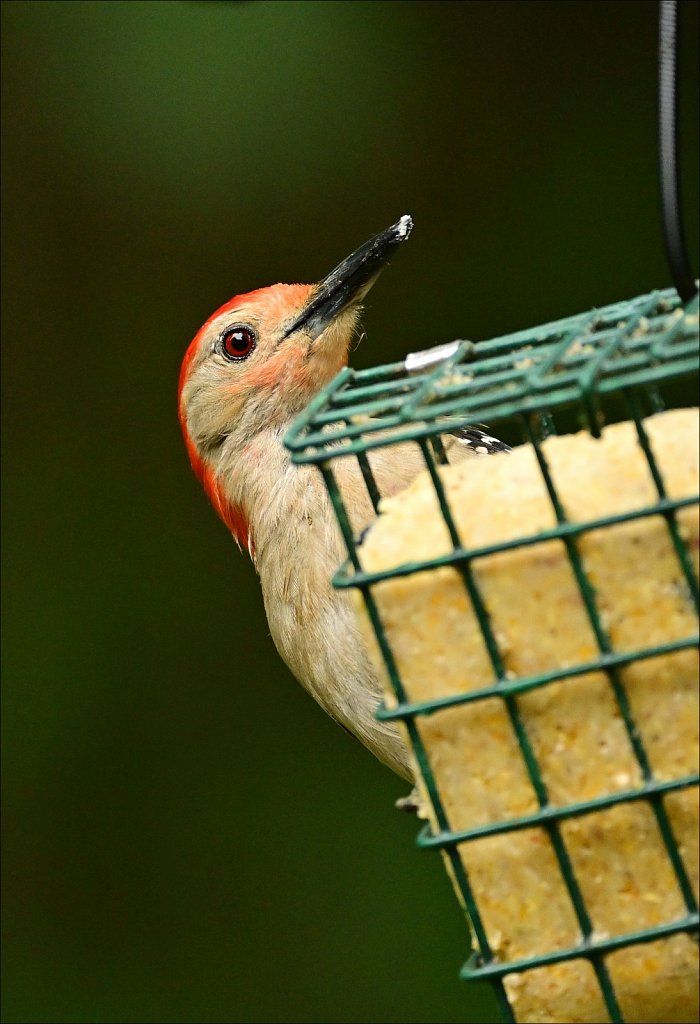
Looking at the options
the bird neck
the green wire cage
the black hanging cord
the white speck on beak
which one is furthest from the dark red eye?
the black hanging cord

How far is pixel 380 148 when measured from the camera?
18.3ft

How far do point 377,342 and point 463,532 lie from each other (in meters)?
3.90

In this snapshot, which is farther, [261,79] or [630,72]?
[630,72]

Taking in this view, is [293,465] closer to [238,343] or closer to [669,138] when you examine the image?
[238,343]

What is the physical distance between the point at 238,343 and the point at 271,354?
124 mm

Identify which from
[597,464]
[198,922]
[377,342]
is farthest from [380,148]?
→ [597,464]

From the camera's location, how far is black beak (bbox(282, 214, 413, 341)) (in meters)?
3.76

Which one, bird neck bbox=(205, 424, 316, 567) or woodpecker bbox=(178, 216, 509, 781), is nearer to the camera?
woodpecker bbox=(178, 216, 509, 781)

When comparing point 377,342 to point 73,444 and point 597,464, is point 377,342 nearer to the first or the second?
point 73,444

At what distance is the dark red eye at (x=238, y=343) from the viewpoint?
13.0ft

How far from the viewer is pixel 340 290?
3.86m

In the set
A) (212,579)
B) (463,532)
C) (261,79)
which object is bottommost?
(212,579)

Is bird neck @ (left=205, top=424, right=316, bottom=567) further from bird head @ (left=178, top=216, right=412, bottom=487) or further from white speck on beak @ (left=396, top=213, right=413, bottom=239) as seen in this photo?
white speck on beak @ (left=396, top=213, right=413, bottom=239)

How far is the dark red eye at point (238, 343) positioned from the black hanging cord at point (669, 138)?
2.17m
